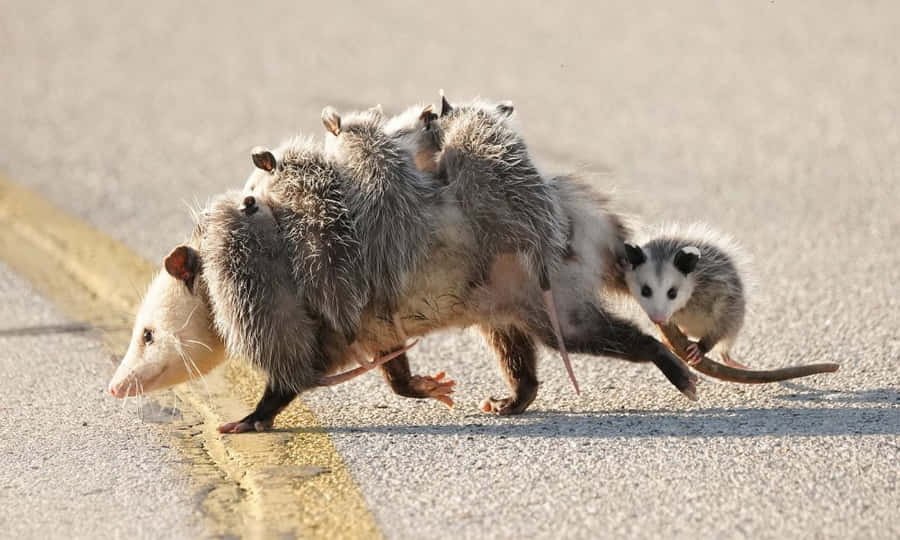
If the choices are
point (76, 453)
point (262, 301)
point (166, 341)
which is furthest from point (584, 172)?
point (76, 453)

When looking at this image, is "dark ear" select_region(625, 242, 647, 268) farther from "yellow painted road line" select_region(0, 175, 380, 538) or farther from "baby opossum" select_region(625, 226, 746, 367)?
"yellow painted road line" select_region(0, 175, 380, 538)

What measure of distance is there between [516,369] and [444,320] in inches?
10.7

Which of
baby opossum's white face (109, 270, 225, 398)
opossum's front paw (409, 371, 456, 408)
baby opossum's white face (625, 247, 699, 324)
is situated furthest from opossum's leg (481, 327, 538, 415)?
baby opossum's white face (109, 270, 225, 398)

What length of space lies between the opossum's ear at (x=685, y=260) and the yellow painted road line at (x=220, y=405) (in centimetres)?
117

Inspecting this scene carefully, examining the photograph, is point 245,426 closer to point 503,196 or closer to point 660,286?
point 503,196

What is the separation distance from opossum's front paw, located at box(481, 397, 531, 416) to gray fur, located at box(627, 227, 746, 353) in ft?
1.61

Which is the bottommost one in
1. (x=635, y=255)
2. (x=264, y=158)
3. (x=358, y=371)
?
(x=358, y=371)

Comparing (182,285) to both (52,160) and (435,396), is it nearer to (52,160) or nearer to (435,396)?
(435,396)

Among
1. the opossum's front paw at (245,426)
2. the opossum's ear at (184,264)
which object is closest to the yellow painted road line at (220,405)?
the opossum's front paw at (245,426)

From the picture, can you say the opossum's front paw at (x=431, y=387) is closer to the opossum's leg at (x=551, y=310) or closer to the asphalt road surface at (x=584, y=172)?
the asphalt road surface at (x=584, y=172)

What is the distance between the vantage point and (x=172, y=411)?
4.12 m

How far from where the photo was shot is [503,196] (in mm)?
3924

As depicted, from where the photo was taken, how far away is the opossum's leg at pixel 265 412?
3.88 meters

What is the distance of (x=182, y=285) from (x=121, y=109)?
16.4ft
